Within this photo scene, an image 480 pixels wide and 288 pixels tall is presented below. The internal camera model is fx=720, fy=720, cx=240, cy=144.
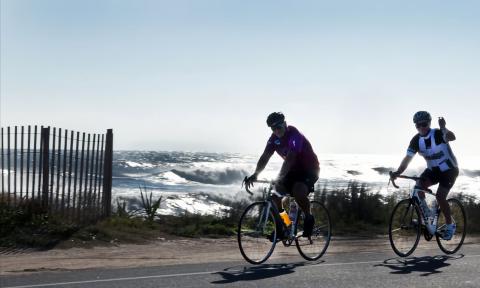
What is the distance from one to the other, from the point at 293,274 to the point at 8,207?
6.44 metres

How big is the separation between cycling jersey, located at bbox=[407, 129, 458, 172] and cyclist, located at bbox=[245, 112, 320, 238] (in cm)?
171

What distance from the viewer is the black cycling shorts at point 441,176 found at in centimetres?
1057

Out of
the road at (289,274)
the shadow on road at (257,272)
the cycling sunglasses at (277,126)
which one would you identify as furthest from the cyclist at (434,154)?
the shadow on road at (257,272)

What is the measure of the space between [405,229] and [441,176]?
95 cm

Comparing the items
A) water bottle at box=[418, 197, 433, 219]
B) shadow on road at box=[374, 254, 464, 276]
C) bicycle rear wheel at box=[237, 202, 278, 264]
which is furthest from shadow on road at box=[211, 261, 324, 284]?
water bottle at box=[418, 197, 433, 219]

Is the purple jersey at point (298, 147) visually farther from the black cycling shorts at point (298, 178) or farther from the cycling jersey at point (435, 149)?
the cycling jersey at point (435, 149)

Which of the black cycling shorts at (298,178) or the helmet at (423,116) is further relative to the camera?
the helmet at (423,116)

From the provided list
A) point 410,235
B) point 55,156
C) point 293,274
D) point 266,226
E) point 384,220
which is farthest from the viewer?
point 384,220

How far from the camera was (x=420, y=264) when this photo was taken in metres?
9.55

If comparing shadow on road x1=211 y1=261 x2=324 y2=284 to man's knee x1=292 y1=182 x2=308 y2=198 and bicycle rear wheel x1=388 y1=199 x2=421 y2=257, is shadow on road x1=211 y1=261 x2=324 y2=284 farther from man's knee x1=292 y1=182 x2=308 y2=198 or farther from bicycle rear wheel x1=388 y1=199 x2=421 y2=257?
bicycle rear wheel x1=388 y1=199 x2=421 y2=257

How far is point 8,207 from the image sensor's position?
12914 mm

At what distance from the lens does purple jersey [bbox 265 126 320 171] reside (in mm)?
9617

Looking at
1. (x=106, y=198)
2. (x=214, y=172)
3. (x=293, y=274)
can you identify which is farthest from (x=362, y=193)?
(x=214, y=172)

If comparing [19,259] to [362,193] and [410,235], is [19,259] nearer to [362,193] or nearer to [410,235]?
[410,235]
